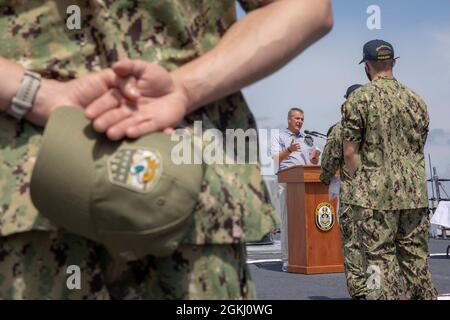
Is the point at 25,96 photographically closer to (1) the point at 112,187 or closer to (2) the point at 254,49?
(1) the point at 112,187

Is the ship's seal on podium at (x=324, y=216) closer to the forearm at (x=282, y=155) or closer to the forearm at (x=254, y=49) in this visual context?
the forearm at (x=282, y=155)

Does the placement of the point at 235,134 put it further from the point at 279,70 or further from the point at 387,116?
the point at 387,116

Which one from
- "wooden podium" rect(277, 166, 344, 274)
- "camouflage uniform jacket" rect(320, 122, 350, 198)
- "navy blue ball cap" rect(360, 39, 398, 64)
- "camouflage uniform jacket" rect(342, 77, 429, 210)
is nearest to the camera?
"camouflage uniform jacket" rect(342, 77, 429, 210)

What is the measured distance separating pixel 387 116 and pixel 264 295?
195 centimetres

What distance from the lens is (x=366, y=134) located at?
374 cm

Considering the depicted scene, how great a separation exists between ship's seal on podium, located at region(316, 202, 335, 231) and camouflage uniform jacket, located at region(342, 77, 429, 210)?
2.86 meters

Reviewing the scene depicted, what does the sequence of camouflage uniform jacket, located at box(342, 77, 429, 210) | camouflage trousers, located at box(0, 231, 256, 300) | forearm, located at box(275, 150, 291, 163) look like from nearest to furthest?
1. camouflage trousers, located at box(0, 231, 256, 300)
2. camouflage uniform jacket, located at box(342, 77, 429, 210)
3. forearm, located at box(275, 150, 291, 163)

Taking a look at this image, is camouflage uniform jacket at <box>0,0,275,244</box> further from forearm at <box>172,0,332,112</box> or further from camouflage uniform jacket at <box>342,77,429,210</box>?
camouflage uniform jacket at <box>342,77,429,210</box>

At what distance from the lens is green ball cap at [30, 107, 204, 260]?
0.86m

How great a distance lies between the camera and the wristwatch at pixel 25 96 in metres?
0.97

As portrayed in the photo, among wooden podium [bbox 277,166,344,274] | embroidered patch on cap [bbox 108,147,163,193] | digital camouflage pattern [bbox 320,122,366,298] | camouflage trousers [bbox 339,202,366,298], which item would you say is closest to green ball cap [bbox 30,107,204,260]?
embroidered patch on cap [bbox 108,147,163,193]

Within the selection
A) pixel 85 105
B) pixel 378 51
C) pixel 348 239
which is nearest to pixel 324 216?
pixel 348 239

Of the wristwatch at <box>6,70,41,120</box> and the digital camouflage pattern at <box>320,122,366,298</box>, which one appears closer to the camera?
the wristwatch at <box>6,70,41,120</box>

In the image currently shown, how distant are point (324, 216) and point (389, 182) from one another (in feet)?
9.86
